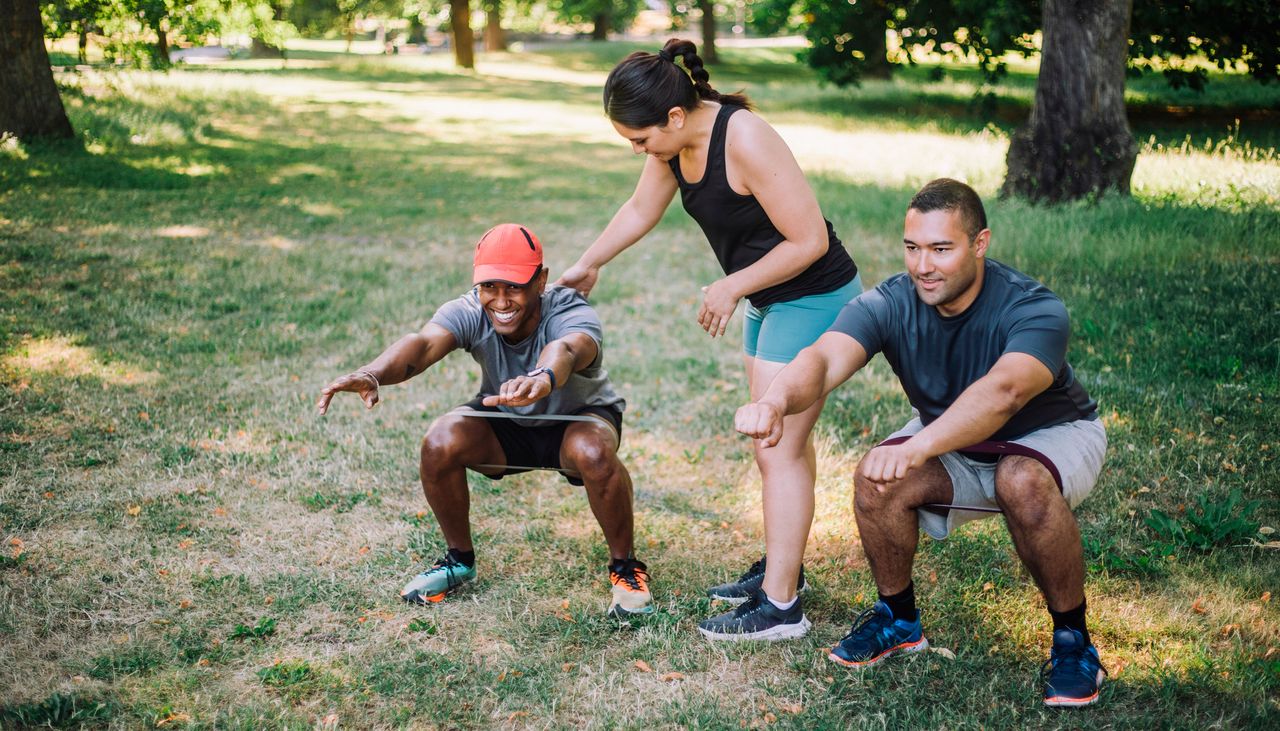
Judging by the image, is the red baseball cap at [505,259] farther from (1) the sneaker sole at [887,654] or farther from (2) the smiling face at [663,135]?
(1) the sneaker sole at [887,654]

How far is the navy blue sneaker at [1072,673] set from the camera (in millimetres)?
3160

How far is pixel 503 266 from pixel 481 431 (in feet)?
2.25

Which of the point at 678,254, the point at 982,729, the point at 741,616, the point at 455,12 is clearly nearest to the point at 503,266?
the point at 741,616

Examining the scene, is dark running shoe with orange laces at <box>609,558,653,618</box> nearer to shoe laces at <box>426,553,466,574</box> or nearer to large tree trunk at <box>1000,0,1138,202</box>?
shoe laces at <box>426,553,466,574</box>

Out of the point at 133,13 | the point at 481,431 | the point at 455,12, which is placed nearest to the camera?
the point at 481,431

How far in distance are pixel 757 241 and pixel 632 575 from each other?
142cm

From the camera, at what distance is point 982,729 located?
3.10m

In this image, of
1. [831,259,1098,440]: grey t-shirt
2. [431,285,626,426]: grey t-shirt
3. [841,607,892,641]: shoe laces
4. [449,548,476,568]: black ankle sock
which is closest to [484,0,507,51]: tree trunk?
[431,285,626,426]: grey t-shirt

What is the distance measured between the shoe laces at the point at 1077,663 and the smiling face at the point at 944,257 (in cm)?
119

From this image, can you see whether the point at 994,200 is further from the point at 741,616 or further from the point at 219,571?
the point at 219,571

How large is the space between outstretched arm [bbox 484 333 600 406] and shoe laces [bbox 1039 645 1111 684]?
1.92 m

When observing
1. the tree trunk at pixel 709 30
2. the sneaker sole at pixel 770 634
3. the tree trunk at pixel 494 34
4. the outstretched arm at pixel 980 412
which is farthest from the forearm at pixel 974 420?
the tree trunk at pixel 494 34

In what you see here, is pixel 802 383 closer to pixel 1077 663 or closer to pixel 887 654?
pixel 887 654

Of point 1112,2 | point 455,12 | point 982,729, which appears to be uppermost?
point 455,12
